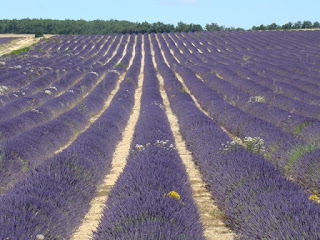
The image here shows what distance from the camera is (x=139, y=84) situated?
18250 mm

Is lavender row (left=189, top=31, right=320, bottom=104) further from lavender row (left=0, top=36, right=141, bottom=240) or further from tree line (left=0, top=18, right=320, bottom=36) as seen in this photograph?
tree line (left=0, top=18, right=320, bottom=36)

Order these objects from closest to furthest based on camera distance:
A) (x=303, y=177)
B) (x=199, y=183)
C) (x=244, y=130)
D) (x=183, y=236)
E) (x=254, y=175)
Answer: (x=183, y=236), (x=254, y=175), (x=303, y=177), (x=199, y=183), (x=244, y=130)

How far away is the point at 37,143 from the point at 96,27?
61.3 m

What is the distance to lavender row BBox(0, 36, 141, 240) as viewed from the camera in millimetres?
3463

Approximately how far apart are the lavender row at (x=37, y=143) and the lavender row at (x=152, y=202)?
179 centimetres

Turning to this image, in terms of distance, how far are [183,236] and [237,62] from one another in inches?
749

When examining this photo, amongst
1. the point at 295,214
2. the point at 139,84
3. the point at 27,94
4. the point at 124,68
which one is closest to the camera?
the point at 295,214

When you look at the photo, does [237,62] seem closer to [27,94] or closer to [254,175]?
[27,94]

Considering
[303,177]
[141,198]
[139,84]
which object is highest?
[141,198]

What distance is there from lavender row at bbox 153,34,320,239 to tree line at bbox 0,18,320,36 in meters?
48.7

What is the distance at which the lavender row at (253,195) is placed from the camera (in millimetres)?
3182

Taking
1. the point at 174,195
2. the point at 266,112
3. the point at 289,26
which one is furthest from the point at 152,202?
the point at 289,26

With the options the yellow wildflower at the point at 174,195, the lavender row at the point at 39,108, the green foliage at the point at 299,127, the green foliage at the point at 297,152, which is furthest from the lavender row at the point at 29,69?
the yellow wildflower at the point at 174,195

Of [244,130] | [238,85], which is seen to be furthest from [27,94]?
[244,130]
